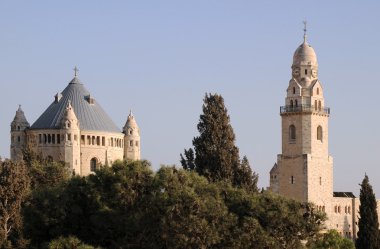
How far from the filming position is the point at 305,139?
110 meters

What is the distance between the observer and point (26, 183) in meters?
61.7

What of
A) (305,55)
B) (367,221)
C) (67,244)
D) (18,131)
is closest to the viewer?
(67,244)

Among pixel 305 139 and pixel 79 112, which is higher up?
pixel 79 112

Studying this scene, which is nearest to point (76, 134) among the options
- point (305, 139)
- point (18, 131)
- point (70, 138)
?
point (70, 138)

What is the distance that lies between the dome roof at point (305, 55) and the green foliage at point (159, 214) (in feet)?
177

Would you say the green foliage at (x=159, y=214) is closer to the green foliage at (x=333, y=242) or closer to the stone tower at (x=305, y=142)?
the green foliage at (x=333, y=242)

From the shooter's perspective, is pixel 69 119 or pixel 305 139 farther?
pixel 69 119

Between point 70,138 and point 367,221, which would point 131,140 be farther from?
point 367,221

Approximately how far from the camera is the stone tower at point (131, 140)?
4963 inches

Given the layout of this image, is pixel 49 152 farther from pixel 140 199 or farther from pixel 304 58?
pixel 140 199

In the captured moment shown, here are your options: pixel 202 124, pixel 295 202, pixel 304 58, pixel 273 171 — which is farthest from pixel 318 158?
pixel 295 202

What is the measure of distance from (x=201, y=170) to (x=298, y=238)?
1518 cm

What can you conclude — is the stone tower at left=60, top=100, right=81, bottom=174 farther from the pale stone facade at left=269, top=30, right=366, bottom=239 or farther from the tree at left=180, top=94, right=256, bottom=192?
the tree at left=180, top=94, right=256, bottom=192

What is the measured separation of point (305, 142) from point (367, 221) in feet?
79.8
